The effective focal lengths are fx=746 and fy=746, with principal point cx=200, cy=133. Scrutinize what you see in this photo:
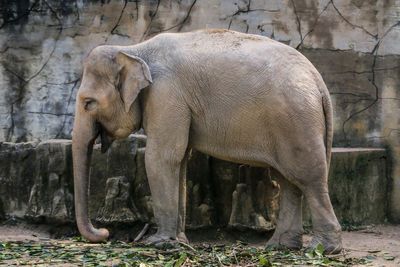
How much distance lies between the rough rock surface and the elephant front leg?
882 mm

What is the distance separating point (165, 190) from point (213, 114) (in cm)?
71

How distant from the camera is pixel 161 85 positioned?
19.3ft

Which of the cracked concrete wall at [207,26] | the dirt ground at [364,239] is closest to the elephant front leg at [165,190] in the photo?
the dirt ground at [364,239]

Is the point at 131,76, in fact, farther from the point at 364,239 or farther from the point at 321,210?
the point at 364,239

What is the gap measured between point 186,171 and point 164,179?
974mm

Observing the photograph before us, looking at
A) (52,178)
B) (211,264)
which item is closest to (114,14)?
(52,178)

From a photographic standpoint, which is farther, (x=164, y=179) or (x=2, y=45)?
(x=2, y=45)

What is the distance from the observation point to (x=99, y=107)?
6.01 metres

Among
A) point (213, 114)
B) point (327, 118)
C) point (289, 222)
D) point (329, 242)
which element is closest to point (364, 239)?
point (289, 222)

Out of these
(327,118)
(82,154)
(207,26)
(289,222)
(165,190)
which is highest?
(207,26)

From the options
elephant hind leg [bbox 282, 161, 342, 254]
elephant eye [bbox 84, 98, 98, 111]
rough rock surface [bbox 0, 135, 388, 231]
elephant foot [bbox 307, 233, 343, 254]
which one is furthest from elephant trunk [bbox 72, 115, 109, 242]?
elephant foot [bbox 307, 233, 343, 254]

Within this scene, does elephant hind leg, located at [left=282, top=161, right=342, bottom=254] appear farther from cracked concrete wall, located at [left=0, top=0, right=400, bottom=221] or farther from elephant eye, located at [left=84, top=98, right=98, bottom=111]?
cracked concrete wall, located at [left=0, top=0, right=400, bottom=221]

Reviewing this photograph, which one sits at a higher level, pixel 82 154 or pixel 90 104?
pixel 90 104

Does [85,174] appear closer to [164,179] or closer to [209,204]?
[164,179]
